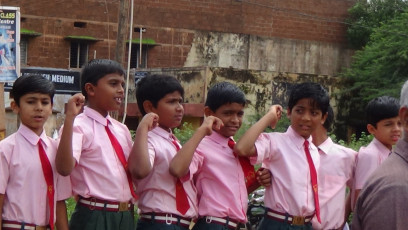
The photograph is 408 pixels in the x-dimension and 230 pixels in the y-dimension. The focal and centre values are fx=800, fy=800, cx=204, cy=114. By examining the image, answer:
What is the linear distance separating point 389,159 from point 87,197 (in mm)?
1983

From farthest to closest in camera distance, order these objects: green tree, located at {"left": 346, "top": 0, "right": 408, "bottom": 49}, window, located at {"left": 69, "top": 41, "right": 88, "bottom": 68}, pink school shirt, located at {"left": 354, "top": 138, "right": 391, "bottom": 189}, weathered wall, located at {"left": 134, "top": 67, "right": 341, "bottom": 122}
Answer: green tree, located at {"left": 346, "top": 0, "right": 408, "bottom": 49}, window, located at {"left": 69, "top": 41, "right": 88, "bottom": 68}, weathered wall, located at {"left": 134, "top": 67, "right": 341, "bottom": 122}, pink school shirt, located at {"left": 354, "top": 138, "right": 391, "bottom": 189}

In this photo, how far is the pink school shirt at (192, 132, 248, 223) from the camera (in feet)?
14.9

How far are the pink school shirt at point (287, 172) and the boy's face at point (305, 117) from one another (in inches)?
2.6

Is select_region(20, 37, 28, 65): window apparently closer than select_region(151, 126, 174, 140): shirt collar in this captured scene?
No

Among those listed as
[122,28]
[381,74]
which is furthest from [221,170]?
[381,74]

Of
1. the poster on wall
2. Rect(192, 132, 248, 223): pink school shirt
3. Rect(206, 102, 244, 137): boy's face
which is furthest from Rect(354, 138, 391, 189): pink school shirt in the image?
the poster on wall

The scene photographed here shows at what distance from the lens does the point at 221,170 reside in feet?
15.1

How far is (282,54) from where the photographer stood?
94.7 feet

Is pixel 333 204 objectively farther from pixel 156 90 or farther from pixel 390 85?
pixel 390 85

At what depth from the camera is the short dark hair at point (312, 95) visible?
4.62m

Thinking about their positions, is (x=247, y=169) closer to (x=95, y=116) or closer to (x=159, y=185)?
(x=159, y=185)

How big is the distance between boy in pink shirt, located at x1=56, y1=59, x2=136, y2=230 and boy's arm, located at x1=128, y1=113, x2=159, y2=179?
16cm

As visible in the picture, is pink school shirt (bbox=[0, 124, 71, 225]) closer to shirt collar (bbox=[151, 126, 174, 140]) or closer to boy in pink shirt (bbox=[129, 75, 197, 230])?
boy in pink shirt (bbox=[129, 75, 197, 230])

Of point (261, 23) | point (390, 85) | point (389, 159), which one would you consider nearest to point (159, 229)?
point (389, 159)
